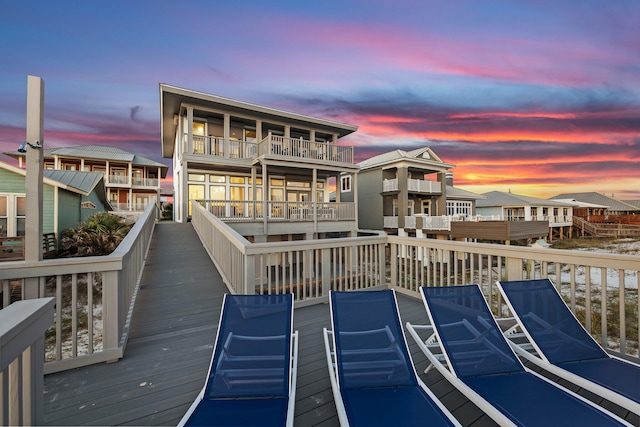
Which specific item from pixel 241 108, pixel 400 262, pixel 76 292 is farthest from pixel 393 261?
pixel 241 108

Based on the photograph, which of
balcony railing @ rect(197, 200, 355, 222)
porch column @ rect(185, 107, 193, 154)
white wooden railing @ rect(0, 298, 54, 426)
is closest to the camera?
white wooden railing @ rect(0, 298, 54, 426)

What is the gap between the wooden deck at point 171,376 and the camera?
6.72 ft

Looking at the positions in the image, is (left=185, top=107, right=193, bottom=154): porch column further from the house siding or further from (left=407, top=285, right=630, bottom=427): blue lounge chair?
the house siding

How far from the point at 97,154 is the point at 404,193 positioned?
28597 mm

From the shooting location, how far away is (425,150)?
2022 centimetres

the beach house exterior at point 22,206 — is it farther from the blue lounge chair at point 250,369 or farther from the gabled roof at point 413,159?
the gabled roof at point 413,159

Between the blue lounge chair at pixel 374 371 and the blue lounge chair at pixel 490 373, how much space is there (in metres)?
0.28

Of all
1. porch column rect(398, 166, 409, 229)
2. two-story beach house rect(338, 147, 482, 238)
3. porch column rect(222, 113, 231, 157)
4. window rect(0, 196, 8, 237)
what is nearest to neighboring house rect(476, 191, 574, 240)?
two-story beach house rect(338, 147, 482, 238)

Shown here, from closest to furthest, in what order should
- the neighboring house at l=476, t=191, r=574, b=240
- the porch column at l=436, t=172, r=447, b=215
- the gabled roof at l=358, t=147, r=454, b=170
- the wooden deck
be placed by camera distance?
the wooden deck
the gabled roof at l=358, t=147, r=454, b=170
the porch column at l=436, t=172, r=447, b=215
the neighboring house at l=476, t=191, r=574, b=240

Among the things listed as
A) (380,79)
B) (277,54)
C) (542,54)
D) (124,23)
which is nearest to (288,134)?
(277,54)

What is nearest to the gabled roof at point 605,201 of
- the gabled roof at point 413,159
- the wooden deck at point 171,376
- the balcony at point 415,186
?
the gabled roof at point 413,159

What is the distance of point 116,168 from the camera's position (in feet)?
87.6

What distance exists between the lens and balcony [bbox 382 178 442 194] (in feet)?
62.6

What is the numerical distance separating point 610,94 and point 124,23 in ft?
61.8
